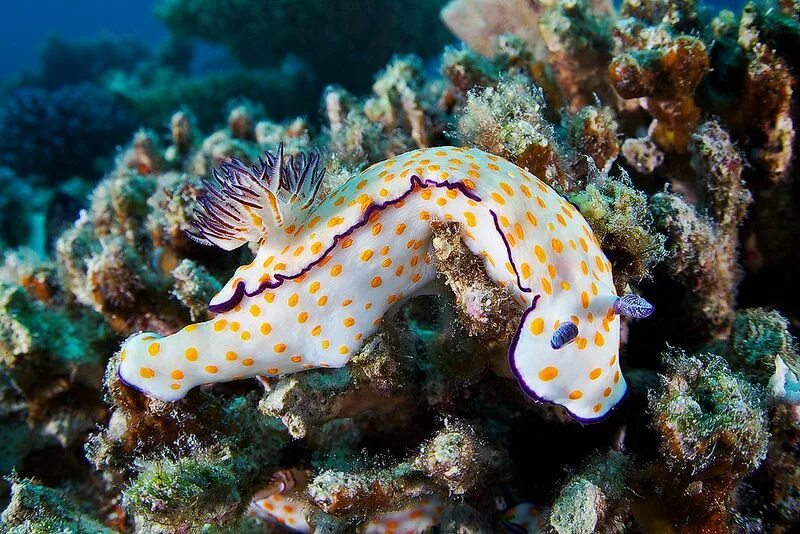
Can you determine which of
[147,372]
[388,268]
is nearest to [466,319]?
[388,268]

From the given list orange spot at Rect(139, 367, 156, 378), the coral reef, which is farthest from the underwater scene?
the coral reef

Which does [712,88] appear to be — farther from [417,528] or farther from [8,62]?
[8,62]

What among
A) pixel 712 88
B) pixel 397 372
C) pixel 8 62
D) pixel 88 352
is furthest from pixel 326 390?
pixel 8 62

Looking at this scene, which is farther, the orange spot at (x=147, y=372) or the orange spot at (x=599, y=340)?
the orange spot at (x=147, y=372)

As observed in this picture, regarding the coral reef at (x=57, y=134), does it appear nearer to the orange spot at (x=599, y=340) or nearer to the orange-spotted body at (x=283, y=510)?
the orange-spotted body at (x=283, y=510)

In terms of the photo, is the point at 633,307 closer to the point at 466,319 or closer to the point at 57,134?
the point at 466,319

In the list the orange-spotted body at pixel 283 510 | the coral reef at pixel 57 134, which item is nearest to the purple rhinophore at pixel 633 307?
the orange-spotted body at pixel 283 510

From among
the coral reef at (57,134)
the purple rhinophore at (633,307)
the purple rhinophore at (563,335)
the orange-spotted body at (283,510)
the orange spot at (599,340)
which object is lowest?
the orange-spotted body at (283,510)

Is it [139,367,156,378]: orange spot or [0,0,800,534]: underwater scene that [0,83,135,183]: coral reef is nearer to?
[0,0,800,534]: underwater scene
